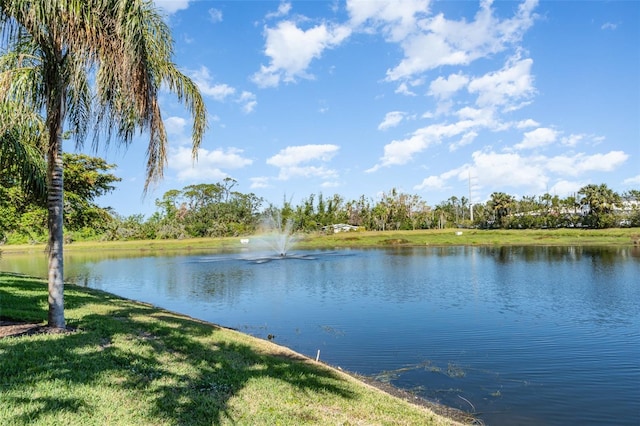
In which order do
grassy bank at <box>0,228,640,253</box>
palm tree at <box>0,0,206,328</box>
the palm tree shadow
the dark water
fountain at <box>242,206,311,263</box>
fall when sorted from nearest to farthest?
the palm tree shadow, palm tree at <box>0,0,206,328</box>, the dark water, grassy bank at <box>0,228,640,253</box>, fountain at <box>242,206,311,263</box>

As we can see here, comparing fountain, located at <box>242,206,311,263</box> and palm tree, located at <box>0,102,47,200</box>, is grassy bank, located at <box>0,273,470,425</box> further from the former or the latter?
fountain, located at <box>242,206,311,263</box>

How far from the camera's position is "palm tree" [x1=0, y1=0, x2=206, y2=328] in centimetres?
859

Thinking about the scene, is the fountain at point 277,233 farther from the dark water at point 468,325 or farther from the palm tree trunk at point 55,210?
the palm tree trunk at point 55,210

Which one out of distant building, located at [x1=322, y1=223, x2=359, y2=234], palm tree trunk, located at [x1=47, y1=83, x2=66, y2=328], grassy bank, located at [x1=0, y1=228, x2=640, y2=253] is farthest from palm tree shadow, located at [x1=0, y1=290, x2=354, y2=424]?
distant building, located at [x1=322, y1=223, x2=359, y2=234]

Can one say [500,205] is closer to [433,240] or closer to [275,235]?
[433,240]

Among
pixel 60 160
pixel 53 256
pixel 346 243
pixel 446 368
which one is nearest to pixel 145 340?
pixel 53 256

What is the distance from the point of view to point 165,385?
697 cm

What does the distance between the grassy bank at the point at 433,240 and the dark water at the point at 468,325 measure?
1450 inches

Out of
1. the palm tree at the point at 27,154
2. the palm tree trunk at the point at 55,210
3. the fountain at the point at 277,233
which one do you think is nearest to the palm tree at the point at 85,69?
the palm tree trunk at the point at 55,210

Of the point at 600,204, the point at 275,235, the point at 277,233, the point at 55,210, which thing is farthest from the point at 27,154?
the point at 600,204

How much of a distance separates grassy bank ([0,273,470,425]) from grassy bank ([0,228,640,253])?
6948 cm

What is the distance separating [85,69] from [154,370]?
652cm

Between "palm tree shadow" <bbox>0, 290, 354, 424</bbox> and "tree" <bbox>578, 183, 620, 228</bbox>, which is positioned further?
"tree" <bbox>578, 183, 620, 228</bbox>

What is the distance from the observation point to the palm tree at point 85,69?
28.2ft
